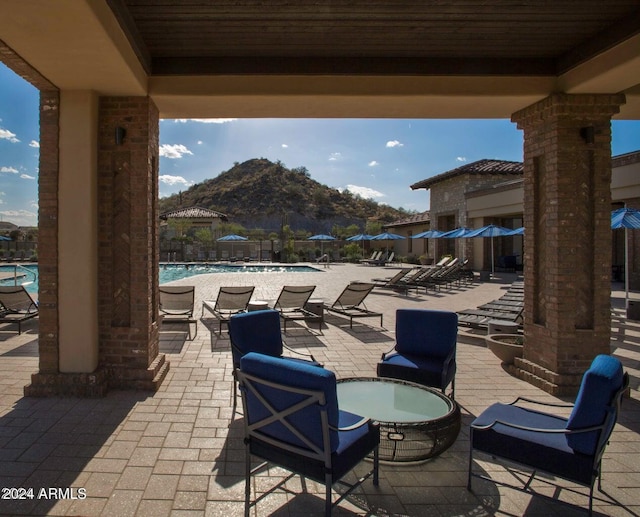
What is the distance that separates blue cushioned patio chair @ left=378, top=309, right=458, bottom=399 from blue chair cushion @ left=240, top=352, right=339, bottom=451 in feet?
6.04

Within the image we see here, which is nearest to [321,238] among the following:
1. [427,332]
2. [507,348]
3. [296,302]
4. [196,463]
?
[296,302]

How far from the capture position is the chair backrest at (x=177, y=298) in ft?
23.6

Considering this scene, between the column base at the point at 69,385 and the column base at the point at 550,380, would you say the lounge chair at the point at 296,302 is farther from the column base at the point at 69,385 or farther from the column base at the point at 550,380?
the column base at the point at 550,380

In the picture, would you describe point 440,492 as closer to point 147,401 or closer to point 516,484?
point 516,484

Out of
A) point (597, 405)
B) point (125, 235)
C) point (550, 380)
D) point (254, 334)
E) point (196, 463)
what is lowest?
point (196, 463)

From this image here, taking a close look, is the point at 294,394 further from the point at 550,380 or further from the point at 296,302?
the point at 296,302

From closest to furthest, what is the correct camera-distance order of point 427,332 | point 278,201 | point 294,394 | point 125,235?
point 294,394 < point 427,332 < point 125,235 < point 278,201

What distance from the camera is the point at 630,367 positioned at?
17.9 feet

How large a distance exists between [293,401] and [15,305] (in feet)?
23.4

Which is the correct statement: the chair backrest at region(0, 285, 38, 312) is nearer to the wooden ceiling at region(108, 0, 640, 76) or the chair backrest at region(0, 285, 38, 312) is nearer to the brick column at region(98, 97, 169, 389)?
the brick column at region(98, 97, 169, 389)

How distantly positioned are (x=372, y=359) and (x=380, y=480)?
9.64ft

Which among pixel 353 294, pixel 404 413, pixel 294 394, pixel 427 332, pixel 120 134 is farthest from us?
pixel 353 294

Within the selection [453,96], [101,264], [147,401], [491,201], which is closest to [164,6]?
[101,264]

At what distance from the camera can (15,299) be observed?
7.18 m
